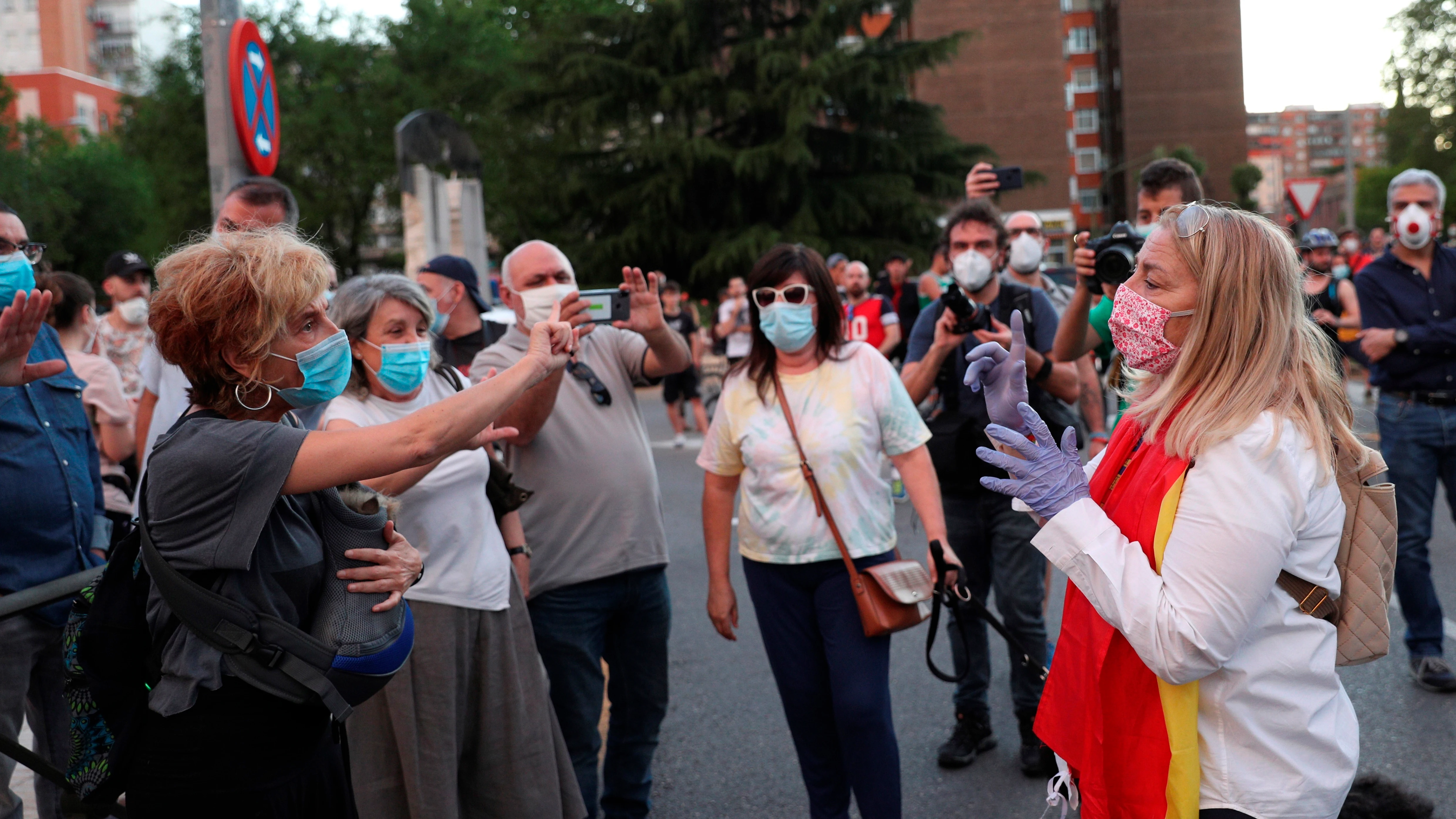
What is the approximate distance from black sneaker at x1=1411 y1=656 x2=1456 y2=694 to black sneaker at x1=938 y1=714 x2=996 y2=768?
6.26 ft

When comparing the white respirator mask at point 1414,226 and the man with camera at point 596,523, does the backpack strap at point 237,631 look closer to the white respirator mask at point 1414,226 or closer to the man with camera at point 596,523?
the man with camera at point 596,523

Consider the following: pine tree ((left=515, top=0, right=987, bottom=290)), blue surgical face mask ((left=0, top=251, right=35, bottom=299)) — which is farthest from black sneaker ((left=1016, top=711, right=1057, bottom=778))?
pine tree ((left=515, top=0, right=987, bottom=290))

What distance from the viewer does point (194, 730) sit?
7.50 feet

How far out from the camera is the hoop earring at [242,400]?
2326 mm

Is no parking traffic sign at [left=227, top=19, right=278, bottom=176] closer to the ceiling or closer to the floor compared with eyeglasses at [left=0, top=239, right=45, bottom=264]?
closer to the ceiling

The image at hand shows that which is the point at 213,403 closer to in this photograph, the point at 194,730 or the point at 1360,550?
the point at 194,730

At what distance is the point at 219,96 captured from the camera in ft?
19.9

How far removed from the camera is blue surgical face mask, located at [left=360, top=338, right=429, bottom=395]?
331 centimetres

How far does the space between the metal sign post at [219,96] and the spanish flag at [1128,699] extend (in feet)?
16.7

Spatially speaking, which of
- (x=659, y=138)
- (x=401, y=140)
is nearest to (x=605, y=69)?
(x=659, y=138)

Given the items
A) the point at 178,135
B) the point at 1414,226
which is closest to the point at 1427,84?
the point at 178,135

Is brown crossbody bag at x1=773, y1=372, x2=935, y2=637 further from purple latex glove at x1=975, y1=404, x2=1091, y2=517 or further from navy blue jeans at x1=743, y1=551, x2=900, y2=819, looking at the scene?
purple latex glove at x1=975, y1=404, x2=1091, y2=517

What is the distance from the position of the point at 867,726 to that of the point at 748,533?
0.70 metres

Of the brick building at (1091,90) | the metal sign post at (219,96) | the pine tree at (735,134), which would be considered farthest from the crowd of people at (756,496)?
the brick building at (1091,90)
